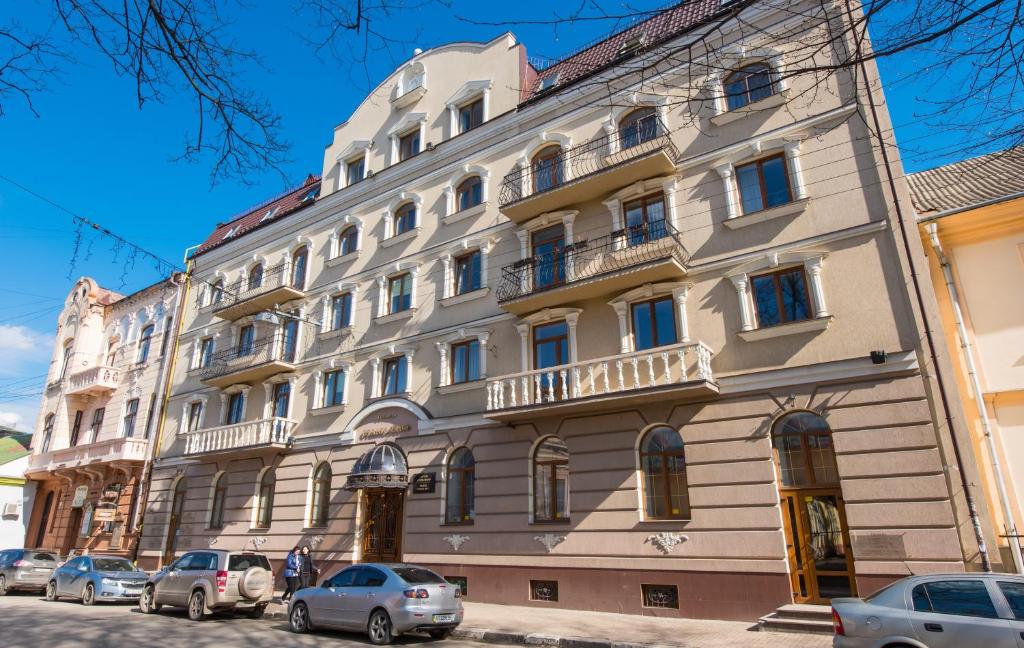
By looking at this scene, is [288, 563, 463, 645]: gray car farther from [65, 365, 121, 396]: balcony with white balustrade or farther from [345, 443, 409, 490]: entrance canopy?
[65, 365, 121, 396]: balcony with white balustrade

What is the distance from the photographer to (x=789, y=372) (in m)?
14.1

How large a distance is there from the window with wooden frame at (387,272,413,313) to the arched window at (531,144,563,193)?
580cm

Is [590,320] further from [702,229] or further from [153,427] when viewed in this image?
[153,427]

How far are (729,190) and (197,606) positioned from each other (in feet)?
55.4

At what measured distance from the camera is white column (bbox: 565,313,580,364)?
1736cm

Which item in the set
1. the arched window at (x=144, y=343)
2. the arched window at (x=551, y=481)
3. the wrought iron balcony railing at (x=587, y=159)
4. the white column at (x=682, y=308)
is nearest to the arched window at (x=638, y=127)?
the wrought iron balcony railing at (x=587, y=159)

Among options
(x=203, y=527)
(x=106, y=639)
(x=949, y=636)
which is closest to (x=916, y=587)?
(x=949, y=636)

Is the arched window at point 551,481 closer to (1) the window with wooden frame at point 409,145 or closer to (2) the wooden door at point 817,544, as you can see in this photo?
(2) the wooden door at point 817,544

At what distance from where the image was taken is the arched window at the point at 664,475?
14.8 m

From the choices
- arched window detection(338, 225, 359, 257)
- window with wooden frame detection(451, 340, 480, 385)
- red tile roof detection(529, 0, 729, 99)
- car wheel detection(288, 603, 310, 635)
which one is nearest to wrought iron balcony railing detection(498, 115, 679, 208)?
red tile roof detection(529, 0, 729, 99)

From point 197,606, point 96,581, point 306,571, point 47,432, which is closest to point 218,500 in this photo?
point 96,581

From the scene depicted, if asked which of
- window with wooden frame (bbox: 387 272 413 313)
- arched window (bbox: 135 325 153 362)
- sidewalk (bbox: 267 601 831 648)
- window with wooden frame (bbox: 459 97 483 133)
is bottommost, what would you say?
sidewalk (bbox: 267 601 831 648)

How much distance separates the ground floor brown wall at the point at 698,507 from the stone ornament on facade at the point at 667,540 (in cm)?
8

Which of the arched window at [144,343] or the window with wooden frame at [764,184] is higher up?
the arched window at [144,343]
